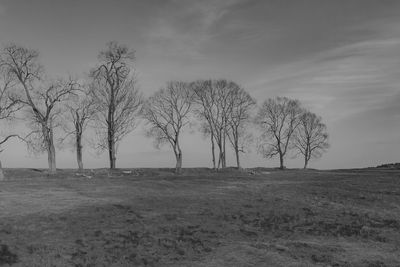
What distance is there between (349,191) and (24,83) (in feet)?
119

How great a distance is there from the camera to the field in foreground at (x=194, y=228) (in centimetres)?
1494

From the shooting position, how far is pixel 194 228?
1916 centimetres

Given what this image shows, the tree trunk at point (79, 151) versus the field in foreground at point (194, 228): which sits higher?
the tree trunk at point (79, 151)

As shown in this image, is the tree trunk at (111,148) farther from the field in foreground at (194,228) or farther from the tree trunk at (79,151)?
the field in foreground at (194,228)

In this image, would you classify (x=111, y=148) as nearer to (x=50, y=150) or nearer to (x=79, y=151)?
(x=79, y=151)

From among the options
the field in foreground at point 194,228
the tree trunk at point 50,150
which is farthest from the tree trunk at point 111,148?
the field in foreground at point 194,228

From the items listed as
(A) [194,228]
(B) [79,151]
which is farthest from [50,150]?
(A) [194,228]

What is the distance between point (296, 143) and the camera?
284 ft

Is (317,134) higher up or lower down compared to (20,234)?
higher up

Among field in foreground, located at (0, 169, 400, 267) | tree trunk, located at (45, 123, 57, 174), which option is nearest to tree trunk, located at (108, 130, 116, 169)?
tree trunk, located at (45, 123, 57, 174)

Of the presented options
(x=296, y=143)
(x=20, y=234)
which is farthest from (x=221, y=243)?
(x=296, y=143)

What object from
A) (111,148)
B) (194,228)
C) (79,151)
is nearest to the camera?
(194,228)

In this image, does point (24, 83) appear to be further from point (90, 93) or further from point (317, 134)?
point (317, 134)

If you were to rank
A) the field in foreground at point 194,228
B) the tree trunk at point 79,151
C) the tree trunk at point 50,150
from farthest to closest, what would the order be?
the tree trunk at point 79,151 < the tree trunk at point 50,150 < the field in foreground at point 194,228
